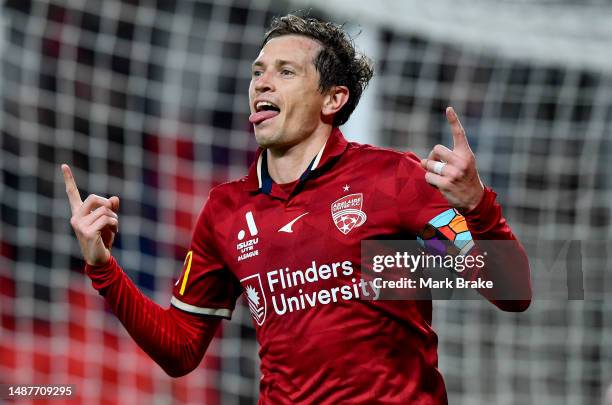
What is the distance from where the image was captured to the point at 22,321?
503 centimetres

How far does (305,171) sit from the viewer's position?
2.77 metres

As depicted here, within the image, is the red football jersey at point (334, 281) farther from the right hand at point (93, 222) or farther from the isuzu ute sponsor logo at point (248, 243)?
the right hand at point (93, 222)

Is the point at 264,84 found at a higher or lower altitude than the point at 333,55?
lower

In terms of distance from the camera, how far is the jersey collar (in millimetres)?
2754

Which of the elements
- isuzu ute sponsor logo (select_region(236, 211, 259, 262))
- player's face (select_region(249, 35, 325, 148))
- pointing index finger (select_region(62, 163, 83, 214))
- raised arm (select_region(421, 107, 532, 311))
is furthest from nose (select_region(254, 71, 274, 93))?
raised arm (select_region(421, 107, 532, 311))

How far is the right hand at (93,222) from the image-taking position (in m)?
2.62

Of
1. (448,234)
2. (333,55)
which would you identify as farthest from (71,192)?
(448,234)

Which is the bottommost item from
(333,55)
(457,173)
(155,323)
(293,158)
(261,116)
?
(155,323)

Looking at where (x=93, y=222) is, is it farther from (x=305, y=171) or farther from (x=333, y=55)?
(x=333, y=55)

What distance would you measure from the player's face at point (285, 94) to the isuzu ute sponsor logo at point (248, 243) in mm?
229

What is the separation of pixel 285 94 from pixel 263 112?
81mm

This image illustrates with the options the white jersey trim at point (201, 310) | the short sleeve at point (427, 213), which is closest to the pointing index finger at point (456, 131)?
the short sleeve at point (427, 213)

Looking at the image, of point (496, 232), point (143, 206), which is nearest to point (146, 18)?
point (143, 206)

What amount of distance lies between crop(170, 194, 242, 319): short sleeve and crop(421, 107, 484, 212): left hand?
87 centimetres
